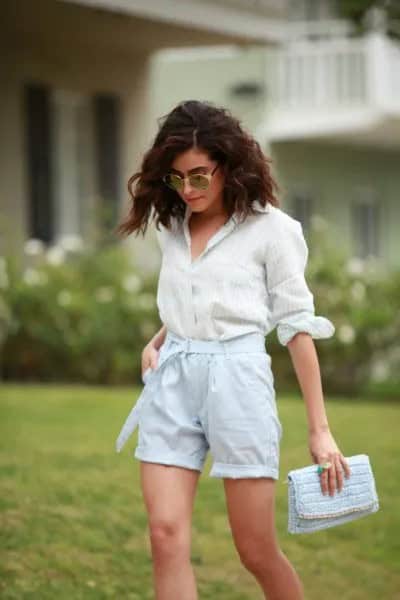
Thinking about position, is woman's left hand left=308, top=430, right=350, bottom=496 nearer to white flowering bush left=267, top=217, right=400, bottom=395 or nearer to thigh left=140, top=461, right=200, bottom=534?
thigh left=140, top=461, right=200, bottom=534

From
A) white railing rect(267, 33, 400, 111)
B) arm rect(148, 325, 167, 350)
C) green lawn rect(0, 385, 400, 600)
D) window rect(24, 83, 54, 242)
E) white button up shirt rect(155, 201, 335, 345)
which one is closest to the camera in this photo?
white button up shirt rect(155, 201, 335, 345)

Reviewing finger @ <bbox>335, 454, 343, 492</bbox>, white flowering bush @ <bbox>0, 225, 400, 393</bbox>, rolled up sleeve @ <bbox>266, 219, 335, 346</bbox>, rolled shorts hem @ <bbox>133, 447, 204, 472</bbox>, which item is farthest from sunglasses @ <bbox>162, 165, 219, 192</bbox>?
white flowering bush @ <bbox>0, 225, 400, 393</bbox>

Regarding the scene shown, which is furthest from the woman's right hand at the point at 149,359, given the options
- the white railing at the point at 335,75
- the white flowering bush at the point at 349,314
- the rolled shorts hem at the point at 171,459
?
the white railing at the point at 335,75

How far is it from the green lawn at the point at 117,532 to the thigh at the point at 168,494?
188 cm

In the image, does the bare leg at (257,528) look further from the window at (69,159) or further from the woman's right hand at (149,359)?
the window at (69,159)

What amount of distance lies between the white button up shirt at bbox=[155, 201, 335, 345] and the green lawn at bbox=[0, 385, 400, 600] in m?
2.11

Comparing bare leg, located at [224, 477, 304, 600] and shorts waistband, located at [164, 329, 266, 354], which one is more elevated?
shorts waistband, located at [164, 329, 266, 354]

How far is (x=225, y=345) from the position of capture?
461 centimetres

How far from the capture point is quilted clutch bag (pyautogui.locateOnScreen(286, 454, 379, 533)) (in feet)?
14.7

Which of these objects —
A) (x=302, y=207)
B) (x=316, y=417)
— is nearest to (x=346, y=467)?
(x=316, y=417)

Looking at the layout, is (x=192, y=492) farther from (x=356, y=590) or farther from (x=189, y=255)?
(x=356, y=590)

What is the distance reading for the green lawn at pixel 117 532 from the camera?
6.76 m

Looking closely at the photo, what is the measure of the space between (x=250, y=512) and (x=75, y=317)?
1052 cm

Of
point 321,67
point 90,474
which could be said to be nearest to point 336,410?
point 90,474
